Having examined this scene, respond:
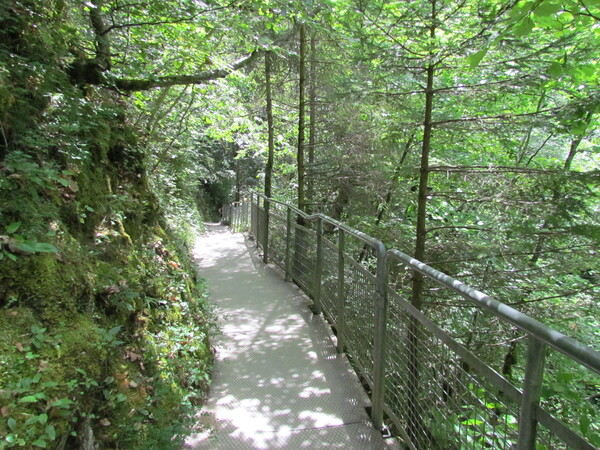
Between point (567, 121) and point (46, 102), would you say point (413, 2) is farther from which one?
point (46, 102)

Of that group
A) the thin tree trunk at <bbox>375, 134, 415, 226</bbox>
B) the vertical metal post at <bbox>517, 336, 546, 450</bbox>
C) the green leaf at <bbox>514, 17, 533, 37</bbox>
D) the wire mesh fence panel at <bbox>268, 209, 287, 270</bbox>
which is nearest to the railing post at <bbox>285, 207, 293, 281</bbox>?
the wire mesh fence panel at <bbox>268, 209, 287, 270</bbox>

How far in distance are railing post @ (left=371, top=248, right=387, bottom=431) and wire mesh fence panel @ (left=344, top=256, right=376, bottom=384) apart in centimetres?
18

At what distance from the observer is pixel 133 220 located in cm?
384

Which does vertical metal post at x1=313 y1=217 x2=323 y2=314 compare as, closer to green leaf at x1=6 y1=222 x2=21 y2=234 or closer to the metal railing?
the metal railing

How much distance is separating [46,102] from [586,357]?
146 inches

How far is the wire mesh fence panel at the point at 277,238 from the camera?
21.5ft

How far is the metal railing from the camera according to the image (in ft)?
3.97

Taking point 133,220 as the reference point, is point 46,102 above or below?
above

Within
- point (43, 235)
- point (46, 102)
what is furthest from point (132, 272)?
point (46, 102)

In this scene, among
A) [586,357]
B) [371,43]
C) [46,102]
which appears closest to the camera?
[586,357]

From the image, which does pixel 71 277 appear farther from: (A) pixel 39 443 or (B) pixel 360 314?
(B) pixel 360 314

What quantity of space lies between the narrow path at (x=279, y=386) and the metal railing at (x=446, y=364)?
0.79ft

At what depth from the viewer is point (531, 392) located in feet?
3.95

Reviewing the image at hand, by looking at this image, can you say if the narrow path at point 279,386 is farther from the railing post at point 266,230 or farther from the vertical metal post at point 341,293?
the railing post at point 266,230
